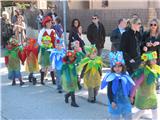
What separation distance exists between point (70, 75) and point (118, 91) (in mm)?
2083

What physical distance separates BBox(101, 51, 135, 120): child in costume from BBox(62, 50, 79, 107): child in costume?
188cm

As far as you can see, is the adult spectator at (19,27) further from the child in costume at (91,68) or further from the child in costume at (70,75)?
the child in costume at (91,68)

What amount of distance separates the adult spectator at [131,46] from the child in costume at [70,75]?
1061 millimetres

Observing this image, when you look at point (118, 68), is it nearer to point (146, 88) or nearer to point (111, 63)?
point (111, 63)

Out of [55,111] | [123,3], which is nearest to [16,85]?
[55,111]

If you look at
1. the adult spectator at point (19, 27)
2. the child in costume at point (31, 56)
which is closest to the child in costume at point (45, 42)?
the child in costume at point (31, 56)

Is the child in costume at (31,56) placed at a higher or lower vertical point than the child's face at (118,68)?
lower

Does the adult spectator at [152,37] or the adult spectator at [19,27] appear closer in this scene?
the adult spectator at [152,37]

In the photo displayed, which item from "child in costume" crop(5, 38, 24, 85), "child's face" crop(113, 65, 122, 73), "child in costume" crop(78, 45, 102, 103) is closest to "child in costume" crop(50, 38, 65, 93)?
"child in costume" crop(78, 45, 102, 103)

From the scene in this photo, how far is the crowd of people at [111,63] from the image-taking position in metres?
6.66

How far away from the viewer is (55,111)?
8.09m

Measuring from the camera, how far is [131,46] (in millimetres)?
8266

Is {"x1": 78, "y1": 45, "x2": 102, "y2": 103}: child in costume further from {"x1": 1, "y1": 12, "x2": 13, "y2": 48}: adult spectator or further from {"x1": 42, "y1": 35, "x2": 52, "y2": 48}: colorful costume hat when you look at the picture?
{"x1": 1, "y1": 12, "x2": 13, "y2": 48}: adult spectator

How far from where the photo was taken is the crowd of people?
6.66m
